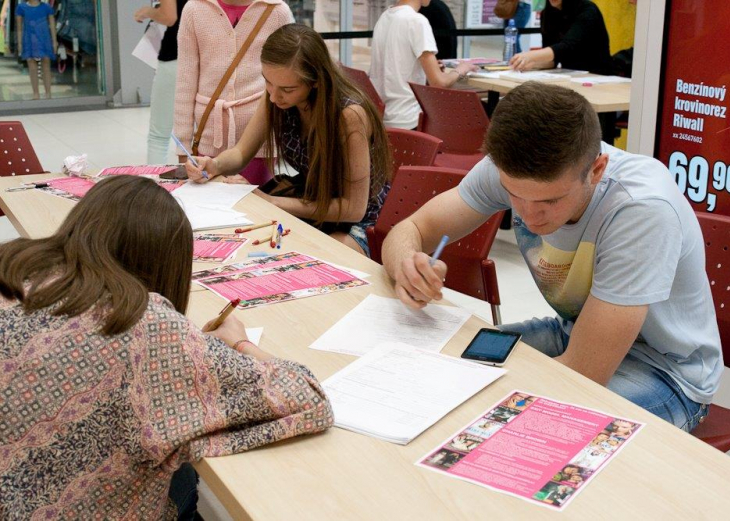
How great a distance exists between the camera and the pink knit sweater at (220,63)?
3.73 meters

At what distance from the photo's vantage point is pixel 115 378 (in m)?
1.33

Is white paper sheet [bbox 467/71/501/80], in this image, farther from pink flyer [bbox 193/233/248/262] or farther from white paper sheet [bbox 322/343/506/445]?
white paper sheet [bbox 322/343/506/445]

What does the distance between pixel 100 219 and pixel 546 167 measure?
818mm

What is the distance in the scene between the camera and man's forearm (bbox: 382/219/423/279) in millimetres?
2176

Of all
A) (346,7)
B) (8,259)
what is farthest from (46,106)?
(8,259)

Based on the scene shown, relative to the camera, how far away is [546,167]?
166cm

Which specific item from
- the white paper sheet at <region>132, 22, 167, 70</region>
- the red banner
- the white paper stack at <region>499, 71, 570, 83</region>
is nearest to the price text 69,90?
the red banner

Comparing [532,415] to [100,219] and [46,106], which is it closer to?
[100,219]

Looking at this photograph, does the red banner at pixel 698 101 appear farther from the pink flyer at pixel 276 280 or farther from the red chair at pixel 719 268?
the pink flyer at pixel 276 280

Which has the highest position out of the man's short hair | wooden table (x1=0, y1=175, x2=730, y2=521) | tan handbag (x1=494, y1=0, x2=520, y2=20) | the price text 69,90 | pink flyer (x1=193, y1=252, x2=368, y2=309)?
tan handbag (x1=494, y1=0, x2=520, y2=20)

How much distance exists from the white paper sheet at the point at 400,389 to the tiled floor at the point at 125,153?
1.09m

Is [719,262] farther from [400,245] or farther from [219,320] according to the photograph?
[219,320]

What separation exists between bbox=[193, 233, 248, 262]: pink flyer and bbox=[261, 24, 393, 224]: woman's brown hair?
0.55 metres

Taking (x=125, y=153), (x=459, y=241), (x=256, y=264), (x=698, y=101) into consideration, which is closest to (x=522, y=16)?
(x=125, y=153)
